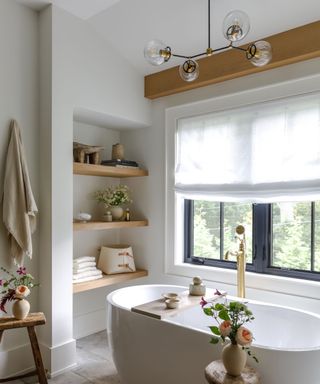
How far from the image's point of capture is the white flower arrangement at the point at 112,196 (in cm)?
338

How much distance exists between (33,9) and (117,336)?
2.50m

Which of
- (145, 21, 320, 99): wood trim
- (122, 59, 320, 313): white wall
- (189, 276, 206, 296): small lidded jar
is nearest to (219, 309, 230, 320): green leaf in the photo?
(189, 276, 206, 296): small lidded jar

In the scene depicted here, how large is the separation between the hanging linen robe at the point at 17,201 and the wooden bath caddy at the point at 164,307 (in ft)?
3.04

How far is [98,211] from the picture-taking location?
352 centimetres

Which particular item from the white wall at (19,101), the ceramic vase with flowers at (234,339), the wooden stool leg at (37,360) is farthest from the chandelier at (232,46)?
the wooden stool leg at (37,360)

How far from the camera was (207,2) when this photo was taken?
245 cm

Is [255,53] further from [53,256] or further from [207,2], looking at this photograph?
[53,256]

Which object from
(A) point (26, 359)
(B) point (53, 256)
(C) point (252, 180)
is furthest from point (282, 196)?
(A) point (26, 359)

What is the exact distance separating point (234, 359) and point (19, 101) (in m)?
2.27

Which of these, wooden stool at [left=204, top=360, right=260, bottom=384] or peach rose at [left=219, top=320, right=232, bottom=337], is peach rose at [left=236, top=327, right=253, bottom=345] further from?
wooden stool at [left=204, top=360, right=260, bottom=384]

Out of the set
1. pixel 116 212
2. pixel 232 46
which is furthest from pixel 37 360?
pixel 232 46

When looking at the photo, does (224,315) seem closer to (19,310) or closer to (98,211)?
(19,310)

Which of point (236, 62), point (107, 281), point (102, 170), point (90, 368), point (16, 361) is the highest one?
point (236, 62)

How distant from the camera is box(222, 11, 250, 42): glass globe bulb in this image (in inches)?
68.1
